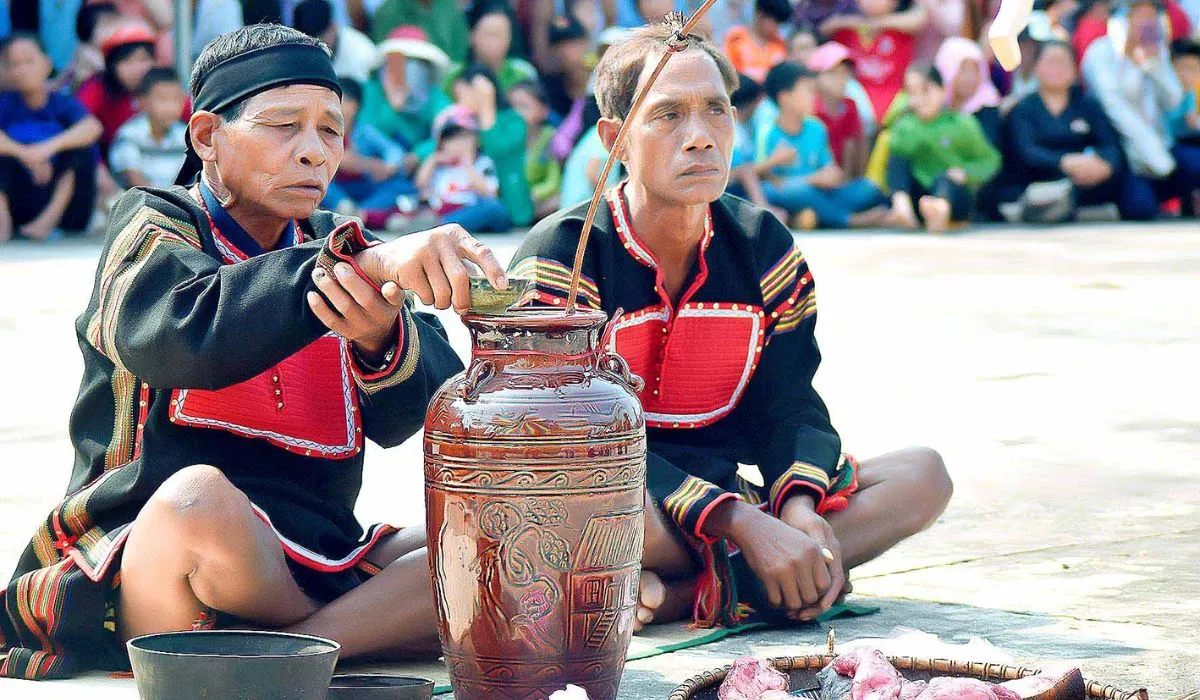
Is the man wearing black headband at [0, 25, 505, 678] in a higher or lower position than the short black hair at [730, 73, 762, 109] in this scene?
lower

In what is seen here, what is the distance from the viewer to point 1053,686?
2760 millimetres

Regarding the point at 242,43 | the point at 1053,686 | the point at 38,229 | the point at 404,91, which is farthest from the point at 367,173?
the point at 1053,686

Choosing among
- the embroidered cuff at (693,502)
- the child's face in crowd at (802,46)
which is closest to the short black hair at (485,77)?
the child's face in crowd at (802,46)

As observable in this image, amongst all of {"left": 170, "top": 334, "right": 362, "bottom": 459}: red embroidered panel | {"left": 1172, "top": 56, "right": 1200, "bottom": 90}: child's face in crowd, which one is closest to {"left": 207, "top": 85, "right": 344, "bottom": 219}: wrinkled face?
{"left": 170, "top": 334, "right": 362, "bottom": 459}: red embroidered panel

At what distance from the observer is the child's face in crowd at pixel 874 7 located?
14.9 meters

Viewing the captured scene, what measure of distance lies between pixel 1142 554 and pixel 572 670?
1973mm

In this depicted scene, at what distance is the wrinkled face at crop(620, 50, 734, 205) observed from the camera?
3.83m

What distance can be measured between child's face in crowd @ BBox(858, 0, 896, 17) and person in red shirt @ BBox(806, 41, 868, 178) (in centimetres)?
53

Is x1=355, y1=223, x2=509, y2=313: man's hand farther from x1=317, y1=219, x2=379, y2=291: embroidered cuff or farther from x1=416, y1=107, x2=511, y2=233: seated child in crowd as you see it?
x1=416, y1=107, x2=511, y2=233: seated child in crowd

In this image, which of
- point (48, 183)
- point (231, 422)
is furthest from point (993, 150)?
point (231, 422)

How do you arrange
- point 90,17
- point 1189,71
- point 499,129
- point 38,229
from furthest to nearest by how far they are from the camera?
point 1189,71 < point 499,129 < point 90,17 < point 38,229

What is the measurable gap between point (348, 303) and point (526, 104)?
36.5 feet

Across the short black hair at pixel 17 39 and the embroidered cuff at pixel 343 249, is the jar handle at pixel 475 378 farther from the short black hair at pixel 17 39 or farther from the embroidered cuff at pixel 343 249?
the short black hair at pixel 17 39

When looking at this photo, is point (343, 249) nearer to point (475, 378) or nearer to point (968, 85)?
point (475, 378)
